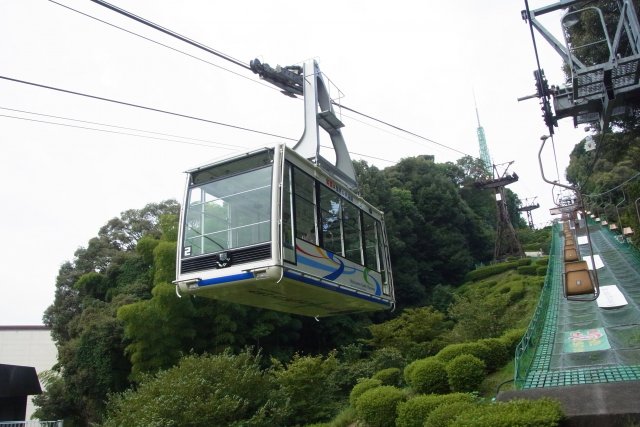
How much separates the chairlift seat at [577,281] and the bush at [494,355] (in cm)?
296

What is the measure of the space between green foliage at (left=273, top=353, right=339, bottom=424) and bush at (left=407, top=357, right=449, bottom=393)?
5.45m

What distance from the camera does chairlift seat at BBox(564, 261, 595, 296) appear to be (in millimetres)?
10605

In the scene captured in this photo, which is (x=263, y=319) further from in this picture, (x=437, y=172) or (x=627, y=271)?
(x=437, y=172)

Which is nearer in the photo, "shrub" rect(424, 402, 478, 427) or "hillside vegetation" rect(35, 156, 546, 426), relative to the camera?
"shrub" rect(424, 402, 478, 427)

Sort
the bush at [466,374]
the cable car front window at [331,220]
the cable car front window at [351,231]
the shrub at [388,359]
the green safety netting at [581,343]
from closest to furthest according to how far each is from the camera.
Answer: the cable car front window at [331,220] → the cable car front window at [351,231] → the green safety netting at [581,343] → the bush at [466,374] → the shrub at [388,359]

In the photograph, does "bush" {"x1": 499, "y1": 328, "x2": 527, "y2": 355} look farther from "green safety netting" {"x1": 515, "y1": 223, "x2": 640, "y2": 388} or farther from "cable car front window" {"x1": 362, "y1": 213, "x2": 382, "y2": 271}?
"cable car front window" {"x1": 362, "y1": 213, "x2": 382, "y2": 271}

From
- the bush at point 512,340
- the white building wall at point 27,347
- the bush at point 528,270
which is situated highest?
the bush at point 528,270

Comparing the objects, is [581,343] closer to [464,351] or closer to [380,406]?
[464,351]

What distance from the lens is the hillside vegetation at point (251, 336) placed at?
45.2 ft

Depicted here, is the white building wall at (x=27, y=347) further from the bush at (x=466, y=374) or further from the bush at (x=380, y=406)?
the bush at (x=466, y=374)

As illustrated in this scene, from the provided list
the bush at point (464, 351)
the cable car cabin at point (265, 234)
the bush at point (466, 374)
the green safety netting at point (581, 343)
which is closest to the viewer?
the cable car cabin at point (265, 234)

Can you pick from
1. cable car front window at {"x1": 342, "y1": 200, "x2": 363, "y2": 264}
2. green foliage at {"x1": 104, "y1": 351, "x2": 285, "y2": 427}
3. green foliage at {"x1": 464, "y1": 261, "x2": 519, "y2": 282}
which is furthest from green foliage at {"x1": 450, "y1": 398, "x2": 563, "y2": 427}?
green foliage at {"x1": 464, "y1": 261, "x2": 519, "y2": 282}

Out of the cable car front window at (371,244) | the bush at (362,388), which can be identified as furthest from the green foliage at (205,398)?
the cable car front window at (371,244)

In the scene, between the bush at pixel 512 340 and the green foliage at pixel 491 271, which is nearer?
the bush at pixel 512 340
